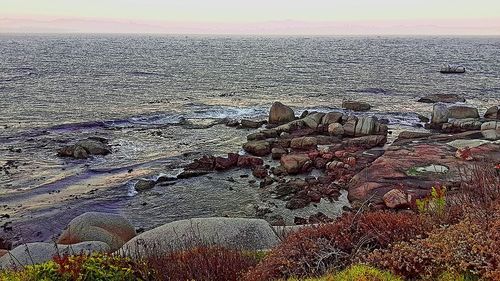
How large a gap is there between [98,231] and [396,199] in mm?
11214

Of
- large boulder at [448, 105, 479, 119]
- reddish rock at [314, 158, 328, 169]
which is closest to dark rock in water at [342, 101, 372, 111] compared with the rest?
large boulder at [448, 105, 479, 119]

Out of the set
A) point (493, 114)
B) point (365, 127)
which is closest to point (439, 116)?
point (493, 114)

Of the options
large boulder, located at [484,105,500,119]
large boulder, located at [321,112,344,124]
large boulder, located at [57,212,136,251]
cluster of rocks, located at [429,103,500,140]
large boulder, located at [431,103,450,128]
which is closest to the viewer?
large boulder, located at [57,212,136,251]

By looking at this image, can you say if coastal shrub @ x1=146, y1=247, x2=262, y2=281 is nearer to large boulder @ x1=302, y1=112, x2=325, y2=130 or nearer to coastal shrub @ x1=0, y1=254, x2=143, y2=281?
coastal shrub @ x1=0, y1=254, x2=143, y2=281

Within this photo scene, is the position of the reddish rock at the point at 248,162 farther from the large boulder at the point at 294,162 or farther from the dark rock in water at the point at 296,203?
the dark rock in water at the point at 296,203

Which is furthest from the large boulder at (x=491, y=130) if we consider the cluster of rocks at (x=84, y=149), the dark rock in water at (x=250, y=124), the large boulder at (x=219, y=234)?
the cluster of rocks at (x=84, y=149)

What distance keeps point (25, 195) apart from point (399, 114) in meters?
31.8

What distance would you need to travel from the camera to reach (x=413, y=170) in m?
21.1

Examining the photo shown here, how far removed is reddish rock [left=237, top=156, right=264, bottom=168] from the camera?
82.4 ft

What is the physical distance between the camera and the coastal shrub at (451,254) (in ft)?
20.0

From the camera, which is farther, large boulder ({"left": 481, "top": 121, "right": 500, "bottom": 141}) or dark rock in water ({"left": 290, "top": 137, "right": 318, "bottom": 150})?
dark rock in water ({"left": 290, "top": 137, "right": 318, "bottom": 150})

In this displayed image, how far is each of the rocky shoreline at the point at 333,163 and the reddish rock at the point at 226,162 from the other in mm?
57

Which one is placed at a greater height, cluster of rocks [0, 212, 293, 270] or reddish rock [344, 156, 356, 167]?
cluster of rocks [0, 212, 293, 270]

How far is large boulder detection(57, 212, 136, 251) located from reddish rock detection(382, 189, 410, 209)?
9878 millimetres
